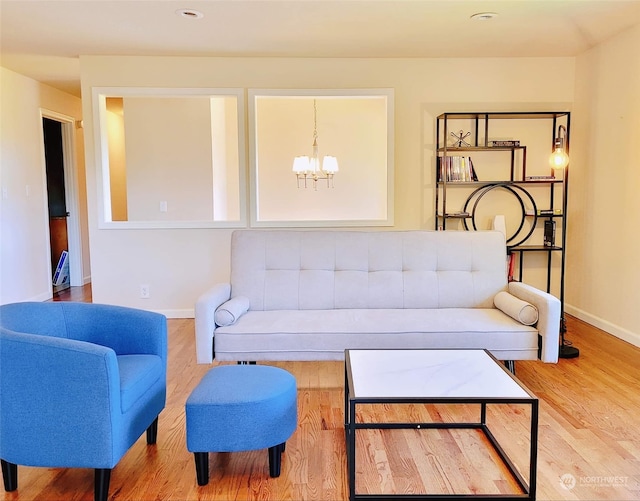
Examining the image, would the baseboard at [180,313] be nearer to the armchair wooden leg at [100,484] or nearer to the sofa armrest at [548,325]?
the armchair wooden leg at [100,484]

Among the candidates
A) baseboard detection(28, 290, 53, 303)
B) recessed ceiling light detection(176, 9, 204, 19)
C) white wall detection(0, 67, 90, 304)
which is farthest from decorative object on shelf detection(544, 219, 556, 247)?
baseboard detection(28, 290, 53, 303)

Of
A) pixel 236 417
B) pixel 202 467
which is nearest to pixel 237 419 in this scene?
pixel 236 417

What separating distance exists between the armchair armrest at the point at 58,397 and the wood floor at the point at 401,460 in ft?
0.92

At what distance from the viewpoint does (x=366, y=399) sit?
1700mm

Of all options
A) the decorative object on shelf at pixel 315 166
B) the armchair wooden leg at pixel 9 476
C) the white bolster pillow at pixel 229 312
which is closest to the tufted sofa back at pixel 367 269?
the white bolster pillow at pixel 229 312

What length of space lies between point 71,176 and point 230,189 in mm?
2227

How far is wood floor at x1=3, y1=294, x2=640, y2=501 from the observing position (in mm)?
1838

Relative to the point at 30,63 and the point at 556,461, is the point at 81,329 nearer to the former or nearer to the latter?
the point at 556,461

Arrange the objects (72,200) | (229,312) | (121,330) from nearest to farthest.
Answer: (121,330) < (229,312) < (72,200)

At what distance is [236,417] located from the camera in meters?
1.82

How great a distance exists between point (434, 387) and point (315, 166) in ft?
11.9

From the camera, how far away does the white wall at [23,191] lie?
4.62 meters

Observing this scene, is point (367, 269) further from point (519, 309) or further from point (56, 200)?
point (56, 200)

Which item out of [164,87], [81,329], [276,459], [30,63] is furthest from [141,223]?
[276,459]
